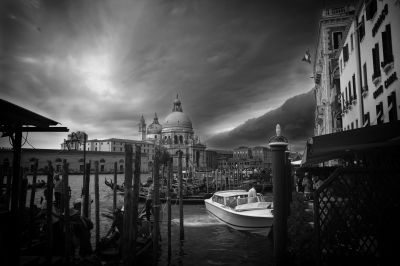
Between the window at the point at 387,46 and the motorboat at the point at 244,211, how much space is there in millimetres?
6828

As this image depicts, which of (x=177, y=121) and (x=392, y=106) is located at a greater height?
(x=177, y=121)

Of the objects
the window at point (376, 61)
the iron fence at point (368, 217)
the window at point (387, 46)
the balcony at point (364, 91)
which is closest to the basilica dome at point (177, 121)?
the balcony at point (364, 91)

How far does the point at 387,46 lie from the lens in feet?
34.6

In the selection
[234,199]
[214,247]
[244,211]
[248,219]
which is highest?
[234,199]

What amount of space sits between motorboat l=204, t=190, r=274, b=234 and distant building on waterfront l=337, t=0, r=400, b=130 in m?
5.74

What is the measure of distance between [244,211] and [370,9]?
9.85 m

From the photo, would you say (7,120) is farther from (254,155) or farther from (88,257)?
(254,155)

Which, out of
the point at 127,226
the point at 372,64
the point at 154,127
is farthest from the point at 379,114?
the point at 154,127

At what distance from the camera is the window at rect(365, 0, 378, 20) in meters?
11.6

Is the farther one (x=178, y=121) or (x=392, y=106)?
(x=178, y=121)

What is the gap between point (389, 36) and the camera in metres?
10.3

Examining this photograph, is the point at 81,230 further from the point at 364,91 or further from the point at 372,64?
the point at 364,91

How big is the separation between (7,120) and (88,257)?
4.62 meters

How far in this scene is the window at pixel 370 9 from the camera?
1161 centimetres
